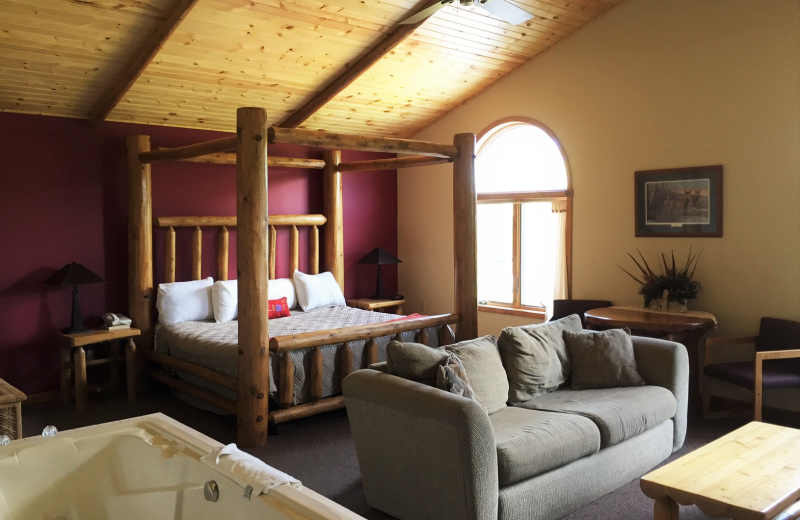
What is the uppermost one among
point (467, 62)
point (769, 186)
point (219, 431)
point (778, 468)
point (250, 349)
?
point (467, 62)

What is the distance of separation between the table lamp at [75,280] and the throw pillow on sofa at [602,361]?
Answer: 147 inches

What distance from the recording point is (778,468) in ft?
9.62

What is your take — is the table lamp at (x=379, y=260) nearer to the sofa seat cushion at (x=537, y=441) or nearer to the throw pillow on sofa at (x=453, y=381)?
the sofa seat cushion at (x=537, y=441)

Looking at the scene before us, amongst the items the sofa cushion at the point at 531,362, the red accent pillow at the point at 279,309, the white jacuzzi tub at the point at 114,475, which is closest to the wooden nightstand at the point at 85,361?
the red accent pillow at the point at 279,309

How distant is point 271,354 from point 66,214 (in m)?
2.43

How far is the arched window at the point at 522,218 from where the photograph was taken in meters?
6.34

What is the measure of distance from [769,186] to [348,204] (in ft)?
13.6

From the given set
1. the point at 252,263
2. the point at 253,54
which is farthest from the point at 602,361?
the point at 253,54

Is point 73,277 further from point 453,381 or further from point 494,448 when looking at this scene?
point 494,448

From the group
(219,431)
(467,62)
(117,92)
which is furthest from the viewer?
(467,62)

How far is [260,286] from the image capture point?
424cm

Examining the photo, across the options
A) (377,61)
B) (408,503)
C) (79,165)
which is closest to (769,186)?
(377,61)

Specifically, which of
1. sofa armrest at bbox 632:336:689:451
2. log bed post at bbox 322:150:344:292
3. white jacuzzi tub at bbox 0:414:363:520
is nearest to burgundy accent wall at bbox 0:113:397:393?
log bed post at bbox 322:150:344:292

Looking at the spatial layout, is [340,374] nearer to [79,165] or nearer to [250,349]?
[250,349]
